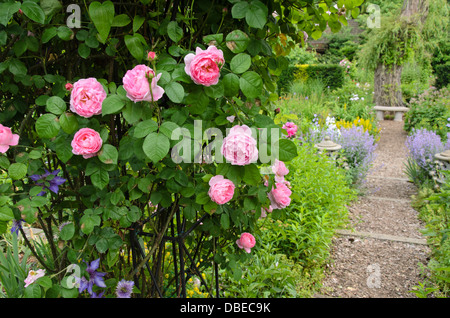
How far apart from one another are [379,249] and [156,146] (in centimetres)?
277

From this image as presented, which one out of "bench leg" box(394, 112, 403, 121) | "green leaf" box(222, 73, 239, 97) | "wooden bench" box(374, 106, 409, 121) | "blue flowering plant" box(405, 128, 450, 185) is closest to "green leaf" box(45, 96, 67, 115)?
"green leaf" box(222, 73, 239, 97)

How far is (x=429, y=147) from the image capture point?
415cm

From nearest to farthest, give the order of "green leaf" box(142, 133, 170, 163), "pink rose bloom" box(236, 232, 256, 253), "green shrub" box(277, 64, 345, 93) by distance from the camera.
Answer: "green leaf" box(142, 133, 170, 163)
"pink rose bloom" box(236, 232, 256, 253)
"green shrub" box(277, 64, 345, 93)

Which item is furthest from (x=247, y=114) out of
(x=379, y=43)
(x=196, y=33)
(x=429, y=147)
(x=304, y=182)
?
(x=379, y=43)

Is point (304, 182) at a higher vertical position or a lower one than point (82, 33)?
lower

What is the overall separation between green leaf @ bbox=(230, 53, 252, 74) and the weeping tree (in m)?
8.47

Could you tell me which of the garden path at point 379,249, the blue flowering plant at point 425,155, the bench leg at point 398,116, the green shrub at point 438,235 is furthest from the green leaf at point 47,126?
the bench leg at point 398,116

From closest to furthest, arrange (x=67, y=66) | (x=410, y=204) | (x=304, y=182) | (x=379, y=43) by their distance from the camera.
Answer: (x=67, y=66) < (x=304, y=182) < (x=410, y=204) < (x=379, y=43)

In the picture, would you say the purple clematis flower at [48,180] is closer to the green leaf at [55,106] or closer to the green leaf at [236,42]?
the green leaf at [55,106]

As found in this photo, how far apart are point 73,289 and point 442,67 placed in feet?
48.9

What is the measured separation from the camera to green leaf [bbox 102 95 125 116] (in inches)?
30.9

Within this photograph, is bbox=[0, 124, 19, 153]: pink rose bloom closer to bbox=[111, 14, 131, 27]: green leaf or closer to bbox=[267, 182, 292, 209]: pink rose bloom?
bbox=[111, 14, 131, 27]: green leaf

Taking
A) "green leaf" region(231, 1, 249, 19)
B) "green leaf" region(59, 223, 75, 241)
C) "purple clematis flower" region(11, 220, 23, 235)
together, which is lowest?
"purple clematis flower" region(11, 220, 23, 235)
